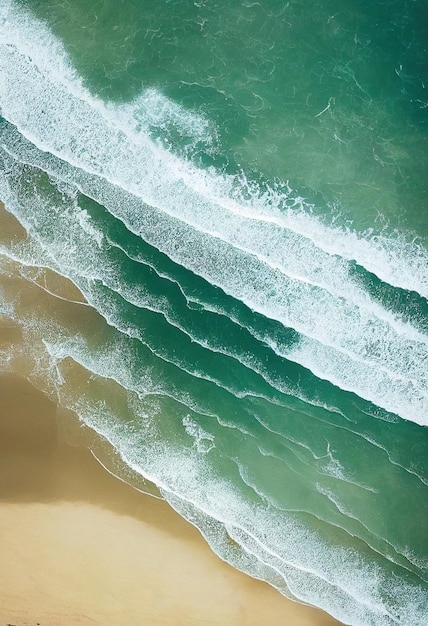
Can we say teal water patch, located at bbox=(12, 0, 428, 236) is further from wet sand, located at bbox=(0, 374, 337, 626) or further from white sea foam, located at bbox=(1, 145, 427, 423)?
wet sand, located at bbox=(0, 374, 337, 626)

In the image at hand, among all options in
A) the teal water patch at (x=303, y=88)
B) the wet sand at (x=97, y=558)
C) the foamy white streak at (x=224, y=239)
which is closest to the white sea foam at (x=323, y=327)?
the foamy white streak at (x=224, y=239)

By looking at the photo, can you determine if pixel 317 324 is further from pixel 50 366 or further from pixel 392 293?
pixel 50 366

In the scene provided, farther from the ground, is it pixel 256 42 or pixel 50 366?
pixel 256 42

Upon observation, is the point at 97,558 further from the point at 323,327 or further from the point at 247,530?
the point at 323,327

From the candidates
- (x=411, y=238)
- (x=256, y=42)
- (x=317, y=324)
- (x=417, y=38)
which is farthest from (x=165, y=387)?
(x=417, y=38)

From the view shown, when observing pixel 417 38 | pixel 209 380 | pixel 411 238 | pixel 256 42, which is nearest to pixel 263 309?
pixel 209 380

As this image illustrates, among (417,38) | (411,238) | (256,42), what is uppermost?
(417,38)

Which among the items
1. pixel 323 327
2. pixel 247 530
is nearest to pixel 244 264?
pixel 323 327

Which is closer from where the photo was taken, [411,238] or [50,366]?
[411,238]
